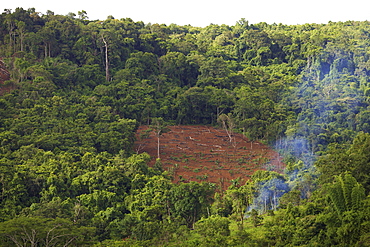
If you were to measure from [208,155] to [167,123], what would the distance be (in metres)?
7.12

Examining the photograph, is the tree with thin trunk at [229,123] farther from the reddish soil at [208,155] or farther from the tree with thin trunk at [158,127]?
the tree with thin trunk at [158,127]

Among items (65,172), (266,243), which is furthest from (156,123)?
(266,243)

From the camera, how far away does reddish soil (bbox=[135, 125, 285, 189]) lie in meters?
36.4

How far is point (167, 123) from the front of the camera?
4616 centimetres

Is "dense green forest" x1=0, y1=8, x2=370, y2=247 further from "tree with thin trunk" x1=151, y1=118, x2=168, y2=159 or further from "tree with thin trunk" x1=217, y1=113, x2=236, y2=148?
"tree with thin trunk" x1=151, y1=118, x2=168, y2=159

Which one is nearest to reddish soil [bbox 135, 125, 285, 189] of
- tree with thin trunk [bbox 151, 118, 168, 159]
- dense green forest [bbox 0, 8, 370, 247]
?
tree with thin trunk [bbox 151, 118, 168, 159]

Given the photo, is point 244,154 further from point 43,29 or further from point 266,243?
point 43,29

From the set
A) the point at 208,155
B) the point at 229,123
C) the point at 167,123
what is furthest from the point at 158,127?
the point at 229,123

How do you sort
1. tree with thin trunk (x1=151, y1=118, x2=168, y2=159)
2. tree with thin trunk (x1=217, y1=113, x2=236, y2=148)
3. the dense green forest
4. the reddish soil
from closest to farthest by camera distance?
the dense green forest < the reddish soil < tree with thin trunk (x1=151, y1=118, x2=168, y2=159) < tree with thin trunk (x1=217, y1=113, x2=236, y2=148)

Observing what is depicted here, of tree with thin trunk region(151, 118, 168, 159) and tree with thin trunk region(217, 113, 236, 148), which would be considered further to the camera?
tree with thin trunk region(217, 113, 236, 148)

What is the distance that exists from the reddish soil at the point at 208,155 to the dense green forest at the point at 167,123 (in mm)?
1320

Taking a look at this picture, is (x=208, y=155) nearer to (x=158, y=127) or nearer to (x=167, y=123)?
(x=158, y=127)

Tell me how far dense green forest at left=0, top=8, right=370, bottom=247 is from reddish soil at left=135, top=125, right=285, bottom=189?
4.33 ft

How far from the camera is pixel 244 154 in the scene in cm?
4038
